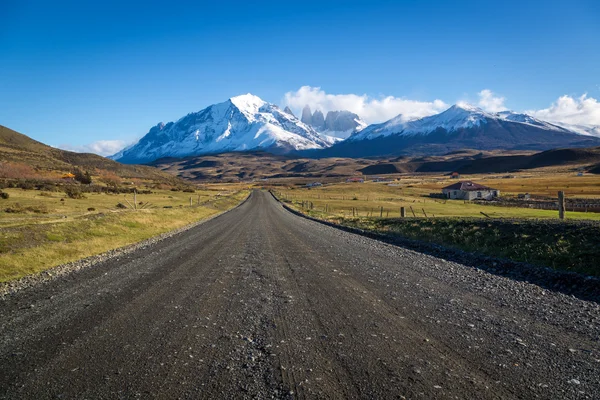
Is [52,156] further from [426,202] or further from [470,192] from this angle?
[470,192]

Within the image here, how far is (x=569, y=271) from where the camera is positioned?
38.0 feet

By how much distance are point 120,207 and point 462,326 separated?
4495 centimetres

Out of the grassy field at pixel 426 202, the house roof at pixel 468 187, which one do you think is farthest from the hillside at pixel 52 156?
the house roof at pixel 468 187

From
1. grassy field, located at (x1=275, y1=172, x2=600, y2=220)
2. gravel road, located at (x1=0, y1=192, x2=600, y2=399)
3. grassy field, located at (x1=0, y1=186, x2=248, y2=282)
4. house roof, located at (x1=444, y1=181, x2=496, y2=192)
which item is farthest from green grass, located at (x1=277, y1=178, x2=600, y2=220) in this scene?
gravel road, located at (x1=0, y1=192, x2=600, y2=399)

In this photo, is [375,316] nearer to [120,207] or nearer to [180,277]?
[180,277]

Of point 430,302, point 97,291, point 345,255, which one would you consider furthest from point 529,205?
point 97,291

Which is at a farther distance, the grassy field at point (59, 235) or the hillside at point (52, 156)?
the hillside at point (52, 156)

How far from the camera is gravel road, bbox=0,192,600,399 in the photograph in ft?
16.5

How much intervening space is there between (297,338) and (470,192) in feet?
340

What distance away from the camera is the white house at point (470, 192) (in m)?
98.8

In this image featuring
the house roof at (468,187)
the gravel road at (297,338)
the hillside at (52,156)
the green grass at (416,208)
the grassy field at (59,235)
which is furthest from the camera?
the house roof at (468,187)

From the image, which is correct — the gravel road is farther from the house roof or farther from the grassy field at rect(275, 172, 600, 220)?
the house roof

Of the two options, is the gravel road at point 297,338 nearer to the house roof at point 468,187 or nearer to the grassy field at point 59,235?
the grassy field at point 59,235

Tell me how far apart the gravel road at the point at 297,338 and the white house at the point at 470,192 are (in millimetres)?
95501
